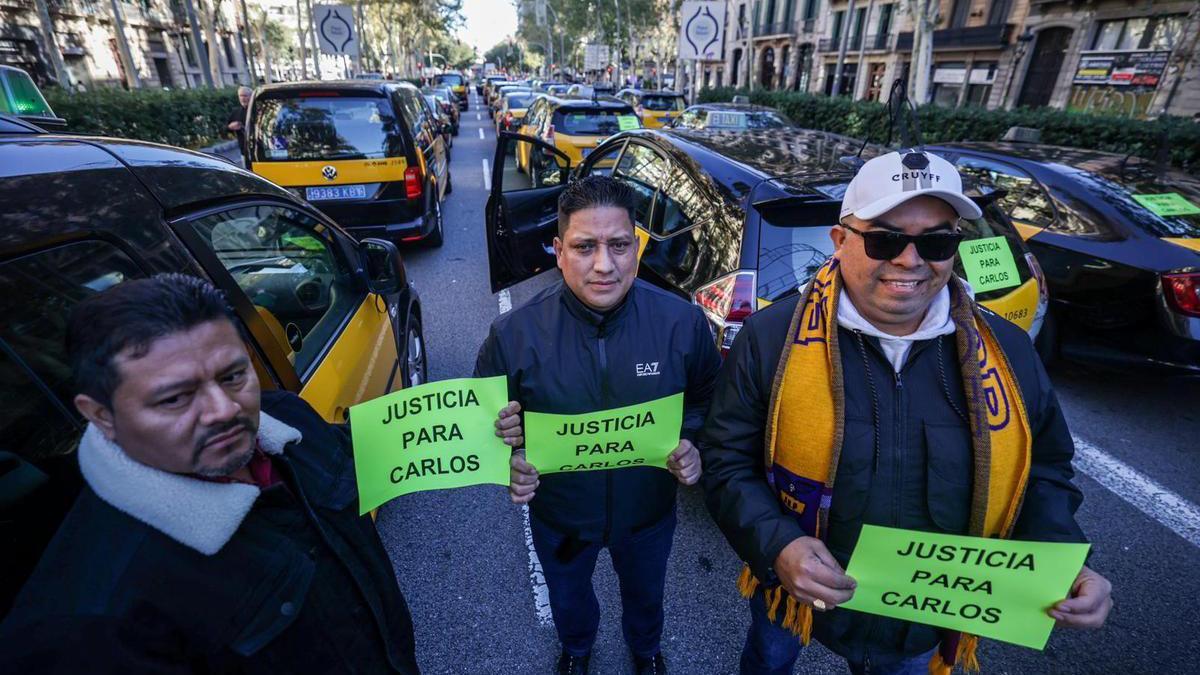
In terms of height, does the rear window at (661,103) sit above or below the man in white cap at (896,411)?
above

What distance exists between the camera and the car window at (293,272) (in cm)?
228

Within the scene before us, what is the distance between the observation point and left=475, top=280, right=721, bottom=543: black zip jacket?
1.66 meters

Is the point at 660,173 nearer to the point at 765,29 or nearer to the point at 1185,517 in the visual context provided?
the point at 1185,517

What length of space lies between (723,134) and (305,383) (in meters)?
3.13

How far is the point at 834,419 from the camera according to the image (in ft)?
4.33

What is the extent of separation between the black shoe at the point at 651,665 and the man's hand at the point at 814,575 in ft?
3.57

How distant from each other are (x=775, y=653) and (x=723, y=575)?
88 cm

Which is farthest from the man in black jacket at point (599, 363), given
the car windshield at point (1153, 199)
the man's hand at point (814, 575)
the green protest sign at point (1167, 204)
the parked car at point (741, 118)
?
the parked car at point (741, 118)

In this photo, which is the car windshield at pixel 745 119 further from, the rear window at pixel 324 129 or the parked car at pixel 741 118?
the rear window at pixel 324 129

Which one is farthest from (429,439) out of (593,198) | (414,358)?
(414,358)

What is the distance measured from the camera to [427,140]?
7.32 metres

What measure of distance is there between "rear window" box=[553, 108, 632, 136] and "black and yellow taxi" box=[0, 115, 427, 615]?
7.18 metres

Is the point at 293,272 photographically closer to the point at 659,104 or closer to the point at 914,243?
the point at 914,243

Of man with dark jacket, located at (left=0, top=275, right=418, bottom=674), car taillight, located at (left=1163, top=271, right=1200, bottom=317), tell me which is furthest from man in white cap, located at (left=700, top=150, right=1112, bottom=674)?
car taillight, located at (left=1163, top=271, right=1200, bottom=317)
